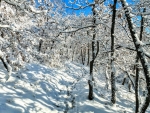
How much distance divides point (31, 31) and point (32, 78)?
6719 mm

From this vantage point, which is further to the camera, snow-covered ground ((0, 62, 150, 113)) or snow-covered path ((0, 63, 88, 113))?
snow-covered ground ((0, 62, 150, 113))

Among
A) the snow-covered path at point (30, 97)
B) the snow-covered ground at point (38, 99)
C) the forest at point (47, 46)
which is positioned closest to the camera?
the forest at point (47, 46)

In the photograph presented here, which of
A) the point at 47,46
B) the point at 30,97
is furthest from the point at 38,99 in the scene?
the point at 47,46

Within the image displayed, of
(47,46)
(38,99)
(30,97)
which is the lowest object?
(38,99)

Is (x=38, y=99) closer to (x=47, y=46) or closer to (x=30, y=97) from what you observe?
(x=30, y=97)

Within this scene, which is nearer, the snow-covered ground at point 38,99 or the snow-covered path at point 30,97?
the snow-covered path at point 30,97

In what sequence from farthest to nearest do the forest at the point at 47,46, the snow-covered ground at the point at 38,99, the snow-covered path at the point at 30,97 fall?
the snow-covered ground at the point at 38,99 < the snow-covered path at the point at 30,97 < the forest at the point at 47,46

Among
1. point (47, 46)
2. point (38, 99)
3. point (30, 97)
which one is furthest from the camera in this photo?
point (47, 46)

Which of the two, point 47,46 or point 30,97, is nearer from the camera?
point 30,97

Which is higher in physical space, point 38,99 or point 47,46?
point 47,46

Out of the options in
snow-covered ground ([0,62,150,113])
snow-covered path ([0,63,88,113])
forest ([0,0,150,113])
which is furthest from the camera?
snow-covered ground ([0,62,150,113])

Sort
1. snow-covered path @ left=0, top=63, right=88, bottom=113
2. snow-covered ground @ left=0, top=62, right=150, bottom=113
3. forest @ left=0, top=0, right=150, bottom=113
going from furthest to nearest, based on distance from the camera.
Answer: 1. snow-covered ground @ left=0, top=62, right=150, bottom=113
2. snow-covered path @ left=0, top=63, right=88, bottom=113
3. forest @ left=0, top=0, right=150, bottom=113

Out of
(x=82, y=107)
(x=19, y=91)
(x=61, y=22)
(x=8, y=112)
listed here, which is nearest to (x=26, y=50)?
(x=61, y=22)

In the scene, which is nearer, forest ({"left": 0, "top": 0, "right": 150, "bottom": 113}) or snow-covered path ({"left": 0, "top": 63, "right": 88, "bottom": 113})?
forest ({"left": 0, "top": 0, "right": 150, "bottom": 113})
